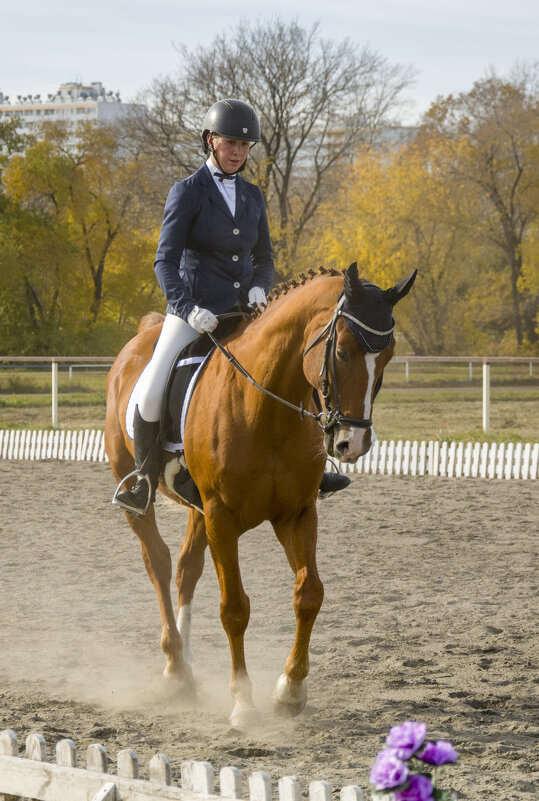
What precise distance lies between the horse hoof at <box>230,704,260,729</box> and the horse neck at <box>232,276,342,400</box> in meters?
1.54

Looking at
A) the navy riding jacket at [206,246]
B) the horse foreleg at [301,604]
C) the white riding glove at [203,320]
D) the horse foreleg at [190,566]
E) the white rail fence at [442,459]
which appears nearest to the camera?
the horse foreleg at [301,604]

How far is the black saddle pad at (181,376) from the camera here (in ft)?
18.0

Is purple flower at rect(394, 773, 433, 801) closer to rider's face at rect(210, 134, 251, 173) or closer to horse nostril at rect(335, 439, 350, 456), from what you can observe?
horse nostril at rect(335, 439, 350, 456)

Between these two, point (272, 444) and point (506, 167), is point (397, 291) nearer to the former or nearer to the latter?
point (272, 444)

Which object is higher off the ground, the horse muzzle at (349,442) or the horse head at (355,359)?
the horse head at (355,359)

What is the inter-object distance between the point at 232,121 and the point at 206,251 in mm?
710

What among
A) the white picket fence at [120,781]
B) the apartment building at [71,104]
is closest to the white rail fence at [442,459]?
the white picket fence at [120,781]

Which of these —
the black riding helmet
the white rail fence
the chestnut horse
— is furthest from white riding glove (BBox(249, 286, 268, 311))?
the white rail fence

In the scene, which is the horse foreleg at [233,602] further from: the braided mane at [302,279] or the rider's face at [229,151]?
the rider's face at [229,151]

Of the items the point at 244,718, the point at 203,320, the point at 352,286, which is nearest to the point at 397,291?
the point at 352,286

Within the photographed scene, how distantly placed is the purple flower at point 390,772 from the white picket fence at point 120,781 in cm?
77

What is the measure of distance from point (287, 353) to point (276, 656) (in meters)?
2.30

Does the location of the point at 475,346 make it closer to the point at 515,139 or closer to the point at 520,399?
the point at 515,139

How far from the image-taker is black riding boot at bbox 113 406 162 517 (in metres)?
5.72
